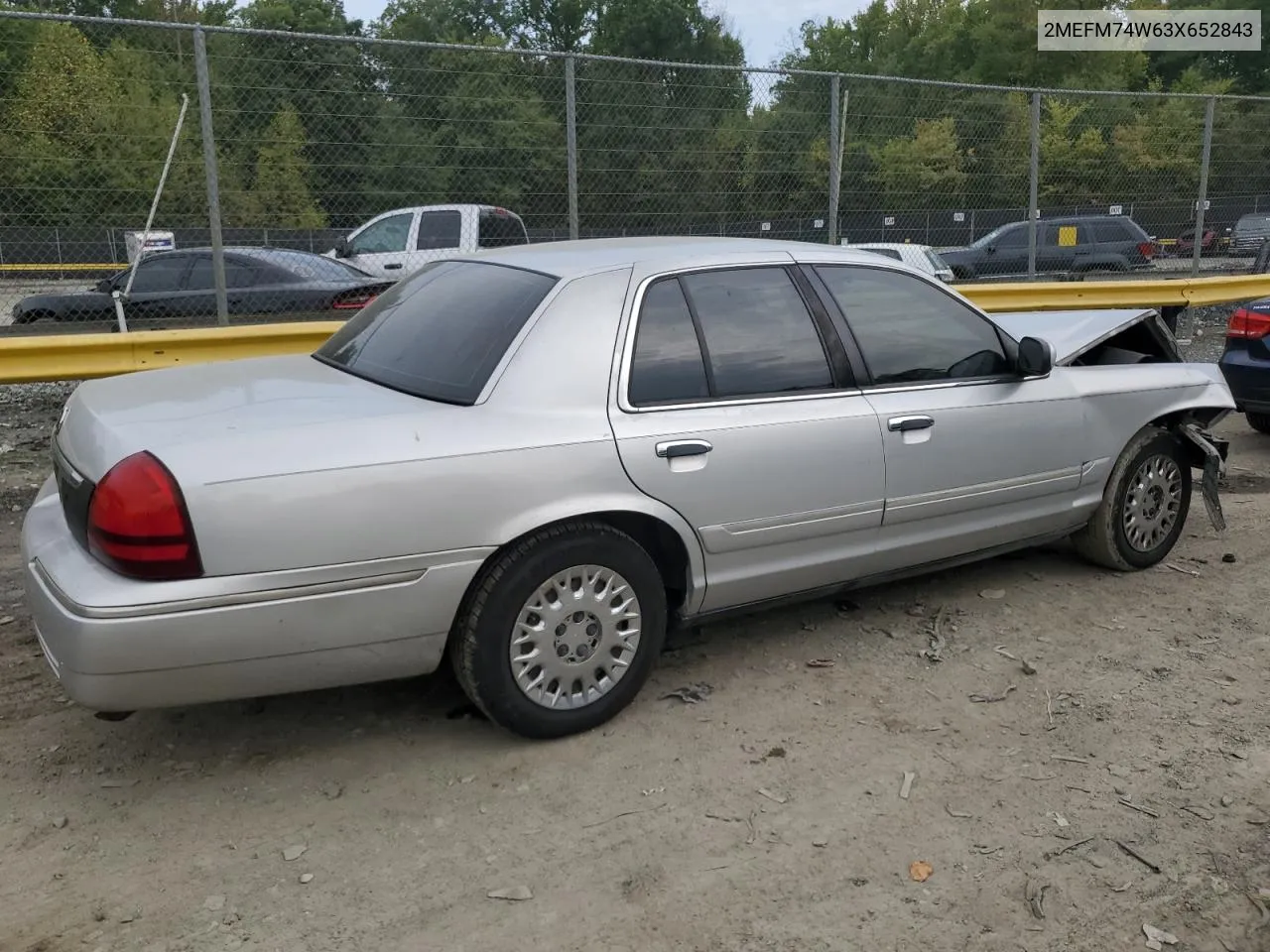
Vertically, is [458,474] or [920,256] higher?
[920,256]

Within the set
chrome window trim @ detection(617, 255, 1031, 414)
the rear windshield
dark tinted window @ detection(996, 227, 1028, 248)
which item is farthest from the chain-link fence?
chrome window trim @ detection(617, 255, 1031, 414)

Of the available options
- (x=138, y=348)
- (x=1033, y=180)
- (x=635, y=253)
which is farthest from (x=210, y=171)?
(x=1033, y=180)

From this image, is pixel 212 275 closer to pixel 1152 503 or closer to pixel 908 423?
pixel 908 423

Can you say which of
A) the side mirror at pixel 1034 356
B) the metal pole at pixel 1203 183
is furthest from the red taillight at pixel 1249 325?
the metal pole at pixel 1203 183

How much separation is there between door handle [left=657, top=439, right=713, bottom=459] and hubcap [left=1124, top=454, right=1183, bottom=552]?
2.50m

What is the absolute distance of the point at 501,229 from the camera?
8.74 metres

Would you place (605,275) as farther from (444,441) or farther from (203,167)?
(203,167)

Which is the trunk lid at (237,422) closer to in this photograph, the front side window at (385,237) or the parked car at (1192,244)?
the front side window at (385,237)

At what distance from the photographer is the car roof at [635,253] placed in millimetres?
4129

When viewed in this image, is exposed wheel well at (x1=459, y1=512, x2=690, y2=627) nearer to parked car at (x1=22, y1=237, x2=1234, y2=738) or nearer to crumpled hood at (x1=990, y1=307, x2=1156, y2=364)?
parked car at (x1=22, y1=237, x2=1234, y2=738)

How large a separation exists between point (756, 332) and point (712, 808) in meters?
1.72

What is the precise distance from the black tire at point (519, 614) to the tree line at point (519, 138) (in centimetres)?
505

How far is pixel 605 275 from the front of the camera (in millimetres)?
4023

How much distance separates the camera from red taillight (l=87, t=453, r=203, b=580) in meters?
3.13
